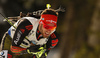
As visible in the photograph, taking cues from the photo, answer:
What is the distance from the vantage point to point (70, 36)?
452 cm

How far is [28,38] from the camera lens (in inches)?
47.3

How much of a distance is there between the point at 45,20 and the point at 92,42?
3.83 m

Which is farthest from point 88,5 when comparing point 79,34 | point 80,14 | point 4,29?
point 4,29

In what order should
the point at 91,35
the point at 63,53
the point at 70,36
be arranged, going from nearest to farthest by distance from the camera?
the point at 63,53 → the point at 70,36 → the point at 91,35

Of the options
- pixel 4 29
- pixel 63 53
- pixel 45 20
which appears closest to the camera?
pixel 45 20

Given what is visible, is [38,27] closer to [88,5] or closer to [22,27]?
[22,27]

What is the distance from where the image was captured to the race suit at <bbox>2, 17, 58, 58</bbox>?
1125mm

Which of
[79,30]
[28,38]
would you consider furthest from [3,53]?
[79,30]

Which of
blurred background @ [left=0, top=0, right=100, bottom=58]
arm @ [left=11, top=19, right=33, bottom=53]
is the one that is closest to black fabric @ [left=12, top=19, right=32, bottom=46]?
arm @ [left=11, top=19, right=33, bottom=53]

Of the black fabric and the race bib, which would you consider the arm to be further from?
the race bib

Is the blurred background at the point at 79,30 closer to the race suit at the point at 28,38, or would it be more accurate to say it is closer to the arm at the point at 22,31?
the race suit at the point at 28,38

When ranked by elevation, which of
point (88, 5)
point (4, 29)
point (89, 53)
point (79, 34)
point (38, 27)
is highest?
point (38, 27)

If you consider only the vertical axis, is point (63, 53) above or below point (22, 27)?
below

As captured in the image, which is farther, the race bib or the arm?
the race bib
